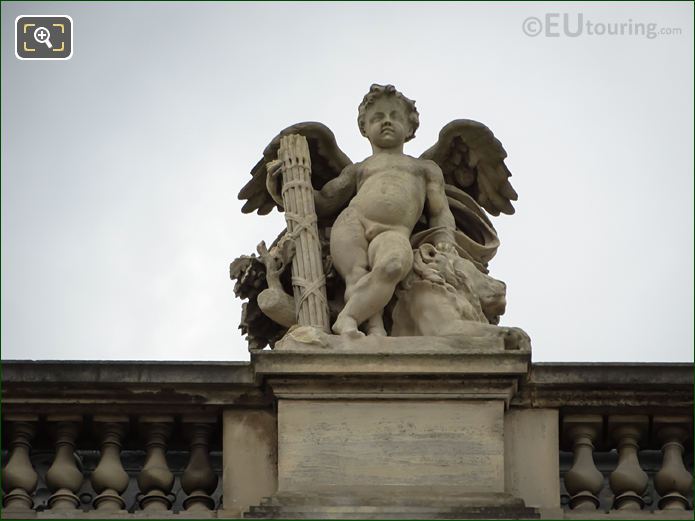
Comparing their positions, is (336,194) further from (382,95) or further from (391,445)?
(391,445)

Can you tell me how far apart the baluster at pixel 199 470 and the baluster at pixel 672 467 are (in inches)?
131

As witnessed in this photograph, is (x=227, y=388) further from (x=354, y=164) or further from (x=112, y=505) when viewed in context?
(x=354, y=164)

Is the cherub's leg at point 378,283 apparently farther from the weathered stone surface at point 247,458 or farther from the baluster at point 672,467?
the baluster at point 672,467

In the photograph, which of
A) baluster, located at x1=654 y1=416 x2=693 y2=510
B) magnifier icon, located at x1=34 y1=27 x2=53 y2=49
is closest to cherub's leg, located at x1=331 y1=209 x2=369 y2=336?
baluster, located at x1=654 y1=416 x2=693 y2=510

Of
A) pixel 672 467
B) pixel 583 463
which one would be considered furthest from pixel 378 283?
pixel 672 467

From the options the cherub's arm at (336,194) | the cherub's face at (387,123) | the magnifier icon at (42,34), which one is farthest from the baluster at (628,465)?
the magnifier icon at (42,34)

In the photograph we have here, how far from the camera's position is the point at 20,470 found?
1875 cm

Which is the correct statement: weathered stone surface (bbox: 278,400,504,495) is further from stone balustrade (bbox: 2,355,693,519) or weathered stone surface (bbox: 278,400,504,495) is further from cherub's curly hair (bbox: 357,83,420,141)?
cherub's curly hair (bbox: 357,83,420,141)

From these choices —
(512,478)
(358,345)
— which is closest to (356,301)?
(358,345)

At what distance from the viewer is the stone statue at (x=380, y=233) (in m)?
19.4

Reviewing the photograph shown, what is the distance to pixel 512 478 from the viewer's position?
1869 centimetres

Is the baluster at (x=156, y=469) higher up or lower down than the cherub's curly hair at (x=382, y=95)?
lower down

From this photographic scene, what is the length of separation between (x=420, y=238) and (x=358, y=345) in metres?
1.50

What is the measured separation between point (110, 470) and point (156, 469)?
340 mm
